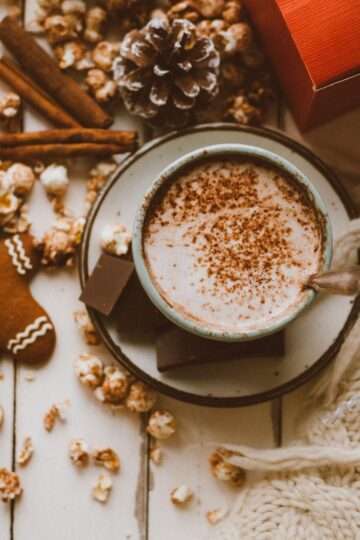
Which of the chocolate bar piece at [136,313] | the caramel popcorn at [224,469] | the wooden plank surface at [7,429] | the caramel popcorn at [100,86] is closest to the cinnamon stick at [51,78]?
the caramel popcorn at [100,86]

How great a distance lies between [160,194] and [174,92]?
18 cm

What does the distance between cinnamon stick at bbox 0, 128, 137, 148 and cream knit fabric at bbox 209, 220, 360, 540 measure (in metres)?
0.33

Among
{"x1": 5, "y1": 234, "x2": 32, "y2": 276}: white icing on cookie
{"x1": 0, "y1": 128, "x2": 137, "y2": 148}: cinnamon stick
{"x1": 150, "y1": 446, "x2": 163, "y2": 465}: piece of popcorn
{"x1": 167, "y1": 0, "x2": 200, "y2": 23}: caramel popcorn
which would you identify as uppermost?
{"x1": 167, "y1": 0, "x2": 200, "y2": 23}: caramel popcorn

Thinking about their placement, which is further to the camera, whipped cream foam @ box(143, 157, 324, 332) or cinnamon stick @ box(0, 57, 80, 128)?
cinnamon stick @ box(0, 57, 80, 128)

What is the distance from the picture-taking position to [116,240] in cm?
113

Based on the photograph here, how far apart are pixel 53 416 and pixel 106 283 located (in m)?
0.22

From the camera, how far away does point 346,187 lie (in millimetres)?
1204

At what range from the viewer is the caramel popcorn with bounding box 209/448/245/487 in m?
1.18

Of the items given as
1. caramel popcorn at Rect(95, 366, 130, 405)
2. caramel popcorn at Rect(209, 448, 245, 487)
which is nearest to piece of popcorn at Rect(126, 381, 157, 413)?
caramel popcorn at Rect(95, 366, 130, 405)

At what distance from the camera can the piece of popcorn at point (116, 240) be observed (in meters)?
1.13

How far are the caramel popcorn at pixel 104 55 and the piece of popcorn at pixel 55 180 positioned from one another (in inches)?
6.1

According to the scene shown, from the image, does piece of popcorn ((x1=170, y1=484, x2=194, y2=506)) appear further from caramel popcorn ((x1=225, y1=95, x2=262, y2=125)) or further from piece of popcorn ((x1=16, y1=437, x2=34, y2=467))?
caramel popcorn ((x1=225, y1=95, x2=262, y2=125))

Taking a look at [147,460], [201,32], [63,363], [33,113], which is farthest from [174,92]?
[147,460]

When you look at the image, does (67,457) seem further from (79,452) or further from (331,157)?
(331,157)
